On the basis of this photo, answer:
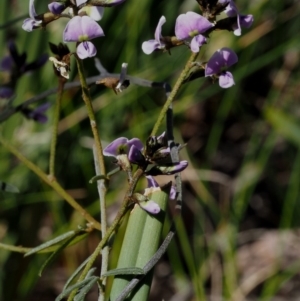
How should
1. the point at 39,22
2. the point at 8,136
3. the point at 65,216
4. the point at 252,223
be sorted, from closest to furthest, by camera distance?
the point at 39,22 < the point at 8,136 < the point at 65,216 < the point at 252,223

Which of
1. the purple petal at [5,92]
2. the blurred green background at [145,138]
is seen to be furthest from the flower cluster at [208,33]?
the blurred green background at [145,138]

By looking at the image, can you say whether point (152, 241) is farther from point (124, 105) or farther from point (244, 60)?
point (244, 60)

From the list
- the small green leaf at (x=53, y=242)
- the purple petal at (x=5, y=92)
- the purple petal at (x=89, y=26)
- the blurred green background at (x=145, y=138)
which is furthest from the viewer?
the blurred green background at (x=145, y=138)

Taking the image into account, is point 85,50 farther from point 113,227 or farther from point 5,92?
point 5,92

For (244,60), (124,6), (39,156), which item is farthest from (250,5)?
(39,156)

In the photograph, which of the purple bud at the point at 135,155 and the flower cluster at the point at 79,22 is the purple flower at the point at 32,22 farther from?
the purple bud at the point at 135,155

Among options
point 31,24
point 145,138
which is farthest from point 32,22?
point 145,138
